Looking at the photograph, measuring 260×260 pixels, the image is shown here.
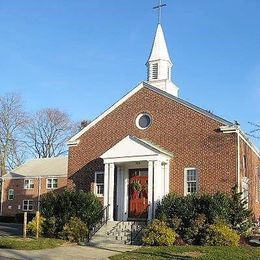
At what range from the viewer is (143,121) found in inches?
1043

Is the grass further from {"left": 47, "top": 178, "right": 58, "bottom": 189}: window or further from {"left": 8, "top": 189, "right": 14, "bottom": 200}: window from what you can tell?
{"left": 8, "top": 189, "right": 14, "bottom": 200}: window

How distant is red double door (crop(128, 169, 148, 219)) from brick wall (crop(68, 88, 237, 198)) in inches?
63.7

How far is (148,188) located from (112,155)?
295cm

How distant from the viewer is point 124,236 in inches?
872

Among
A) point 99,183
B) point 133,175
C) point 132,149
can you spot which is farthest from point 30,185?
Result: point 132,149

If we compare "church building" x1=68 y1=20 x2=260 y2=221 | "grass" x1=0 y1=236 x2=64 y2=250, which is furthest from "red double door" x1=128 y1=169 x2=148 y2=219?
"grass" x1=0 y1=236 x2=64 y2=250

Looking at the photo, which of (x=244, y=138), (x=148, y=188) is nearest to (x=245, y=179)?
(x=244, y=138)

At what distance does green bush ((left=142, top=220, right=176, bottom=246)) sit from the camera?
19.8m

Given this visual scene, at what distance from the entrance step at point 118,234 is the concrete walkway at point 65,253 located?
5.14 ft

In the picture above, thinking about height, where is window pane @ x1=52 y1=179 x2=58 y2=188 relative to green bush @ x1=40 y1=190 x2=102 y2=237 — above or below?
above

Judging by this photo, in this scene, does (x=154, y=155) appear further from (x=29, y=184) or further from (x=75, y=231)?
(x=29, y=184)

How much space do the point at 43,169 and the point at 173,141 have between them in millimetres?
28592

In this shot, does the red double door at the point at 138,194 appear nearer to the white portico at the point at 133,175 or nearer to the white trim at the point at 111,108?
the white portico at the point at 133,175

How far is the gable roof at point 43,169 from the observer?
4891cm
